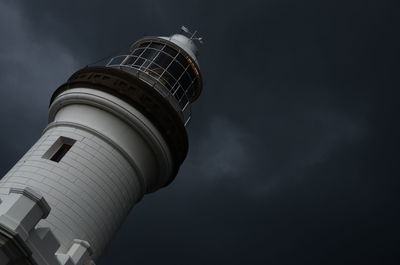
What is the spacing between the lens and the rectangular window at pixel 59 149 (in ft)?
37.5

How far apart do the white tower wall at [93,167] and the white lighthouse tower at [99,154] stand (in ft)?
0.08

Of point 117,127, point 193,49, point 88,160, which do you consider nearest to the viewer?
point 88,160

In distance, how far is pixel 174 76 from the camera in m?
14.8

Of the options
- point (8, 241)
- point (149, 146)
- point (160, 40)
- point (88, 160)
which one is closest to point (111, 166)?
point (88, 160)

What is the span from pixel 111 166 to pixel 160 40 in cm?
589

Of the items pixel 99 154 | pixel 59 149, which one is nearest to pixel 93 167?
pixel 99 154

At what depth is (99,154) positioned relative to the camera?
37.4ft

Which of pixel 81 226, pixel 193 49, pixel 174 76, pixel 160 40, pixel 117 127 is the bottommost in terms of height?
pixel 81 226

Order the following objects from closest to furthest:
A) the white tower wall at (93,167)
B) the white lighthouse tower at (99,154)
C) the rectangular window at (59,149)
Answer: the white lighthouse tower at (99,154), the white tower wall at (93,167), the rectangular window at (59,149)

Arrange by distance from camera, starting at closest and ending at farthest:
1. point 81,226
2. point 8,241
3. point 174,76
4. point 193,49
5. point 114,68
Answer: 1. point 8,241
2. point 81,226
3. point 114,68
4. point 174,76
5. point 193,49

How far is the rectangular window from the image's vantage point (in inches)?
450

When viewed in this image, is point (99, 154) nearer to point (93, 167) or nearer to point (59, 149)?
point (93, 167)

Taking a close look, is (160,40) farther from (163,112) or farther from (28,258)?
(28,258)

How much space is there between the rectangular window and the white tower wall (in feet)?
0.35
